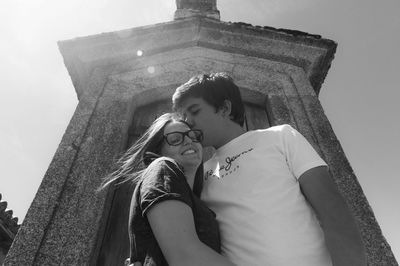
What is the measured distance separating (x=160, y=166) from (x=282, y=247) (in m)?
0.60

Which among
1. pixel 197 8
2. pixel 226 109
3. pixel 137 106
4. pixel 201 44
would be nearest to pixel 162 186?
pixel 226 109

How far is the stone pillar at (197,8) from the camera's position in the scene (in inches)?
215

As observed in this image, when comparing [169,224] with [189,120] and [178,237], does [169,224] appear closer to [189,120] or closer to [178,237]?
[178,237]

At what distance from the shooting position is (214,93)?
2.02 meters

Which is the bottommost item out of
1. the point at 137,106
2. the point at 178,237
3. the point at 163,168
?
the point at 178,237

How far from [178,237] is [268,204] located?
→ 20.2 inches

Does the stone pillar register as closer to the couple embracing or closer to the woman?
the couple embracing

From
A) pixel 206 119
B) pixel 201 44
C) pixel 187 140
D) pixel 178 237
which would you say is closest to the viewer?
pixel 178 237

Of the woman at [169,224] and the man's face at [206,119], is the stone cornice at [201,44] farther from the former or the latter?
the woman at [169,224]

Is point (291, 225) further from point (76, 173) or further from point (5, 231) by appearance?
point (5, 231)

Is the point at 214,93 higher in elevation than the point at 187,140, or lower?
higher

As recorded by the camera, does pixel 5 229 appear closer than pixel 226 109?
No

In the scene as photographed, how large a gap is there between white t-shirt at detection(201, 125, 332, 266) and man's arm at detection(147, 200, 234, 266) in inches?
12.0

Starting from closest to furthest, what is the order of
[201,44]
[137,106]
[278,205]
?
[278,205], [137,106], [201,44]
